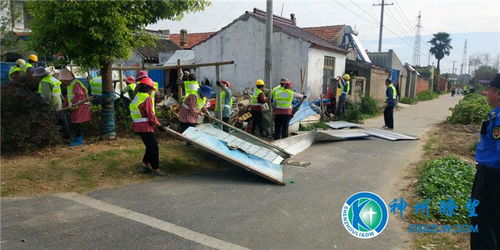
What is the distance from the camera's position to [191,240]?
4012 millimetres

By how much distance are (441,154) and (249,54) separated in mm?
9620

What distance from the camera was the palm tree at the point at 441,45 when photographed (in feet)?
203

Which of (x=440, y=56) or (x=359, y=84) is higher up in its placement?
(x=440, y=56)

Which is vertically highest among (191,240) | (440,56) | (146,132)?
(440,56)

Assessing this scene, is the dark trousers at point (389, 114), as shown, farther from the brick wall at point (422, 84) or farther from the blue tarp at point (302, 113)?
the brick wall at point (422, 84)

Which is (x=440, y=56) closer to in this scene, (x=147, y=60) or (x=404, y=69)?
(x=404, y=69)

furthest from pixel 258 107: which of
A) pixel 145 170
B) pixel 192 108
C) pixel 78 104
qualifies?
pixel 78 104

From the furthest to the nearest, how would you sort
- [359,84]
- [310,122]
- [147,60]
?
[147,60]
[359,84]
[310,122]

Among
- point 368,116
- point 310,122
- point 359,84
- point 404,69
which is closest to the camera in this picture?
point 310,122

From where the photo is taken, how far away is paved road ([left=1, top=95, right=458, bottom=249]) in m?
3.97

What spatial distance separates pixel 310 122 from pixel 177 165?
6.28m

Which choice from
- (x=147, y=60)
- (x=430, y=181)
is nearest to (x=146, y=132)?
(x=430, y=181)

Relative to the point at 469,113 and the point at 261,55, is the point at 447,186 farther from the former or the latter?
the point at 261,55

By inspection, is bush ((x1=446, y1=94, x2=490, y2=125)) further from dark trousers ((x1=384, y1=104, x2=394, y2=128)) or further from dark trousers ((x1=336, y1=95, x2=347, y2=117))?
dark trousers ((x1=336, y1=95, x2=347, y2=117))
